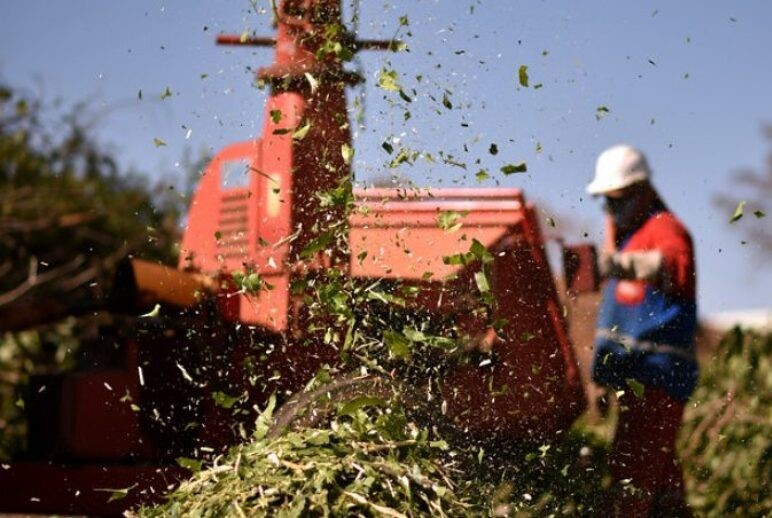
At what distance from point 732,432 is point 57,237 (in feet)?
13.8

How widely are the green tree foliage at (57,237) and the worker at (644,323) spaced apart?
1.87 metres

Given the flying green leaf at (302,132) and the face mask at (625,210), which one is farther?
the face mask at (625,210)

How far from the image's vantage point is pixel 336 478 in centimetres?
251

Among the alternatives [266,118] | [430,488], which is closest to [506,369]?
[430,488]

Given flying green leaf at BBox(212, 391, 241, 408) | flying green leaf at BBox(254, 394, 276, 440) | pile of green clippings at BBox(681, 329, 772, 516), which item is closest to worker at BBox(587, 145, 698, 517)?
pile of green clippings at BBox(681, 329, 772, 516)

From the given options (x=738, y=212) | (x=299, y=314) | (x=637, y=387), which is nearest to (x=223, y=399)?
(x=299, y=314)

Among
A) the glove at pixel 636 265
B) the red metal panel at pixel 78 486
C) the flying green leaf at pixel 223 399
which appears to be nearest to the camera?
the flying green leaf at pixel 223 399

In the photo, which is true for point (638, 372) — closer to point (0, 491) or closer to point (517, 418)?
point (517, 418)

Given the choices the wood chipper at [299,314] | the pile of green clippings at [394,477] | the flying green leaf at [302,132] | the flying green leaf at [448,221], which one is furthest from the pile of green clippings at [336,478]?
the flying green leaf at [302,132]

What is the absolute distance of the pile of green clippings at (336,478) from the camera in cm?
242

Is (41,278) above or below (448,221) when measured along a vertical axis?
below

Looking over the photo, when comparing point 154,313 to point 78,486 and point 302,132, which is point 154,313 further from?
point 302,132

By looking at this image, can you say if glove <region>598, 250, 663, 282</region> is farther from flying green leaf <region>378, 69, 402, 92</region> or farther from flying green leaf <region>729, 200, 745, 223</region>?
flying green leaf <region>378, 69, 402, 92</region>

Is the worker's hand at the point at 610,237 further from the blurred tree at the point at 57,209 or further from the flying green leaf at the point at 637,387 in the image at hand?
the blurred tree at the point at 57,209
